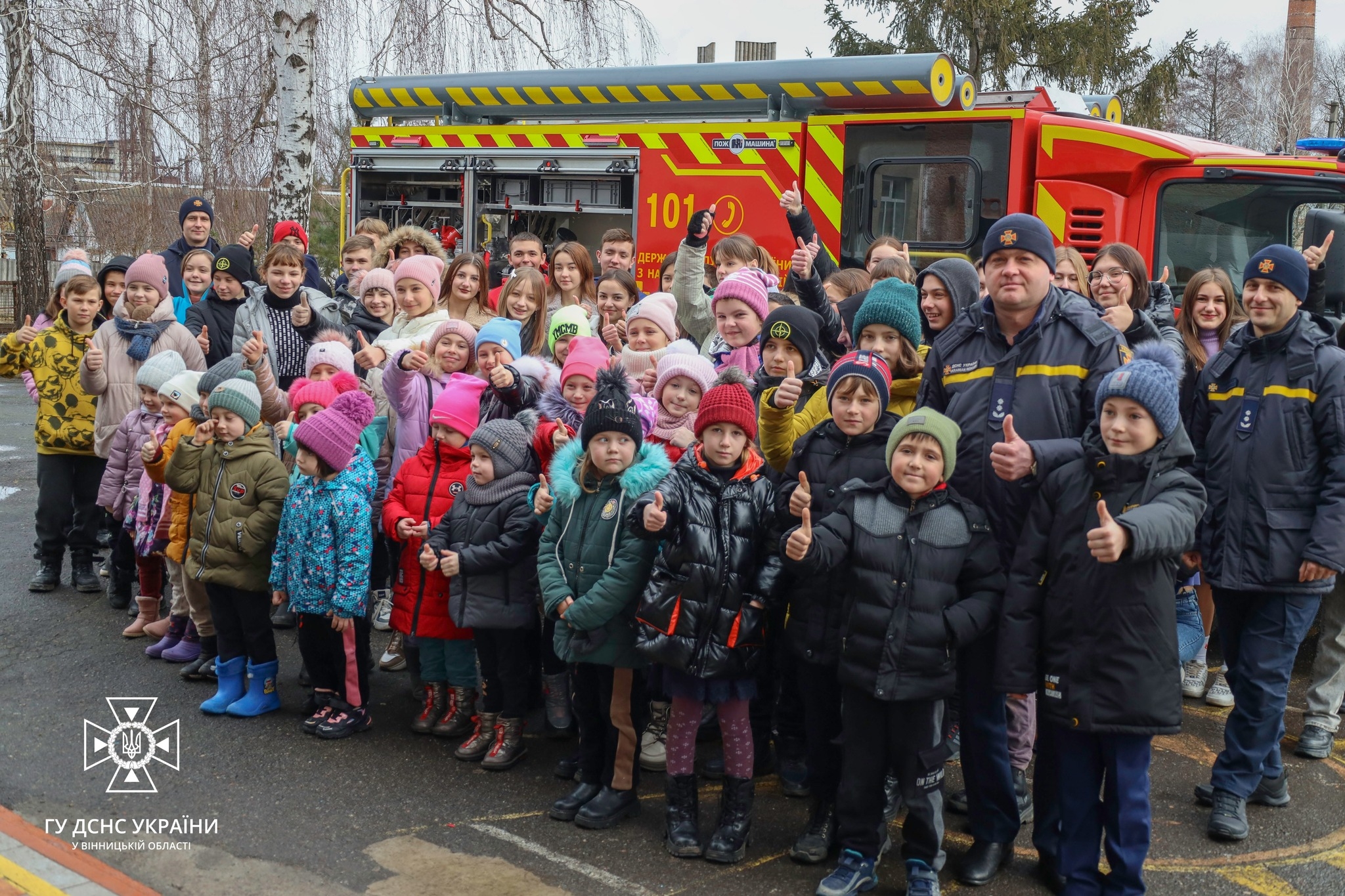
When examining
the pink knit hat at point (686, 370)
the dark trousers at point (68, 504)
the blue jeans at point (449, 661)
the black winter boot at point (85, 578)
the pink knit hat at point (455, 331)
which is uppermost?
the pink knit hat at point (455, 331)

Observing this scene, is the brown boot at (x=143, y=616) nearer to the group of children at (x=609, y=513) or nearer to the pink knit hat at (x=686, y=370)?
the group of children at (x=609, y=513)

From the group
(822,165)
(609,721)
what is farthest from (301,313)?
(822,165)

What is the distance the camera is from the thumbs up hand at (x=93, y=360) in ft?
24.0

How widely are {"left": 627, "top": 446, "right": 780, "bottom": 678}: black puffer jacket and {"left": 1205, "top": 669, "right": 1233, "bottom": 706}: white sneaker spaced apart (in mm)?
2943

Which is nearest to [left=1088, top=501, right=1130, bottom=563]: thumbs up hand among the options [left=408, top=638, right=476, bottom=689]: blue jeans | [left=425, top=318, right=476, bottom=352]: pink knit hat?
[left=408, top=638, right=476, bottom=689]: blue jeans

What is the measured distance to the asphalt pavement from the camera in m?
4.12

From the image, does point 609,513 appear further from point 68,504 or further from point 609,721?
point 68,504

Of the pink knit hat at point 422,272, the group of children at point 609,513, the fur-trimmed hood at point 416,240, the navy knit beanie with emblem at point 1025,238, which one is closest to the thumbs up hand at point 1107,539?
the group of children at point 609,513

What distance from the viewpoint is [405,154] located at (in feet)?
37.9

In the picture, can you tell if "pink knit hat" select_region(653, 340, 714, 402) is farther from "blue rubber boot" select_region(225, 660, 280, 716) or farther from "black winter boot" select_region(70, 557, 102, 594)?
"black winter boot" select_region(70, 557, 102, 594)

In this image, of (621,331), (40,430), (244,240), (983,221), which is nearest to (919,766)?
(621,331)

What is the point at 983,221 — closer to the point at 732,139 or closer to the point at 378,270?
the point at 732,139

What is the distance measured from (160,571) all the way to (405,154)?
231 inches

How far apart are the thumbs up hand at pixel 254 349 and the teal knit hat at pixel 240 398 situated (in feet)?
1.77
